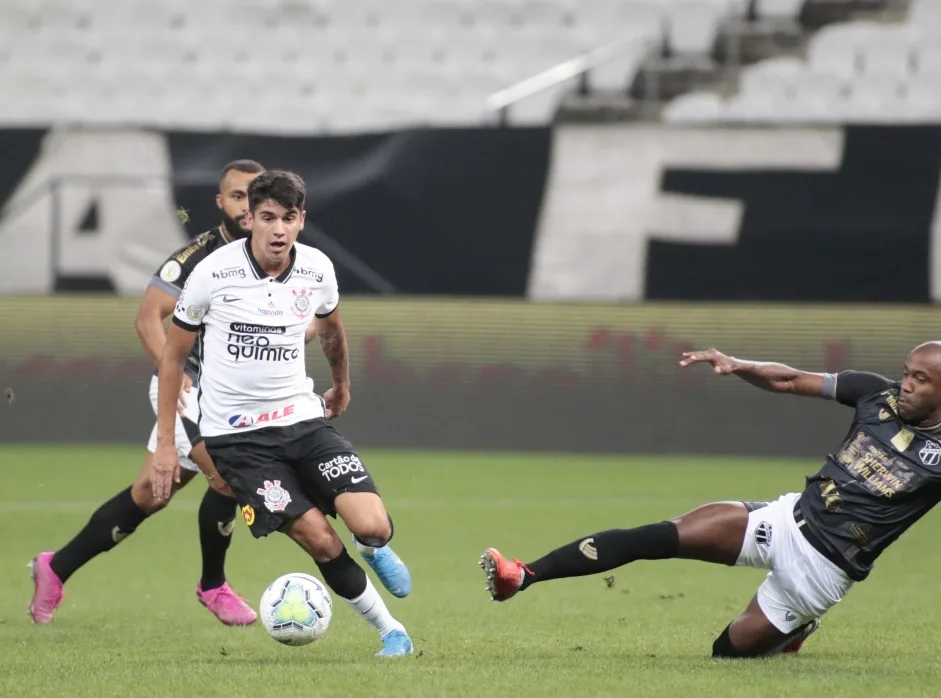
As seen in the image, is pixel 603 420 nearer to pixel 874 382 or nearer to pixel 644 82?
pixel 644 82

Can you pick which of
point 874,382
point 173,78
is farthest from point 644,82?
point 874,382

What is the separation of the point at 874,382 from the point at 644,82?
11.5 meters

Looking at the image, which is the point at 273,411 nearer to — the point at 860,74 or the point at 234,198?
the point at 234,198

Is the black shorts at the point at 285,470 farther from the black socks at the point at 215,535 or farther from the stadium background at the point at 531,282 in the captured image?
the stadium background at the point at 531,282

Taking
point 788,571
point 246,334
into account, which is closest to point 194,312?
point 246,334

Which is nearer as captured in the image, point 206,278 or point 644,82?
point 206,278

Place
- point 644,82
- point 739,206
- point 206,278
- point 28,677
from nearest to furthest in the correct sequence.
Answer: point 28,677, point 206,278, point 739,206, point 644,82

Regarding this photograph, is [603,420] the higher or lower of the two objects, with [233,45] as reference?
lower

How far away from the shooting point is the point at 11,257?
48.3 ft

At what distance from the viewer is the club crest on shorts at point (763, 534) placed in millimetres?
5789

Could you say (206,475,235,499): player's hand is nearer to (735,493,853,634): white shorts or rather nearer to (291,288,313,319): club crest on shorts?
(291,288,313,319): club crest on shorts

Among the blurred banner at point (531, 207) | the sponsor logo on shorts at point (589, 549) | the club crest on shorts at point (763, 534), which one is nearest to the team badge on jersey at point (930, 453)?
the club crest on shorts at point (763, 534)

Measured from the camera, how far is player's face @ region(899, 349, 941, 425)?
558 centimetres

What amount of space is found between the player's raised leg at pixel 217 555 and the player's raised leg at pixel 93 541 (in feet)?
0.74
